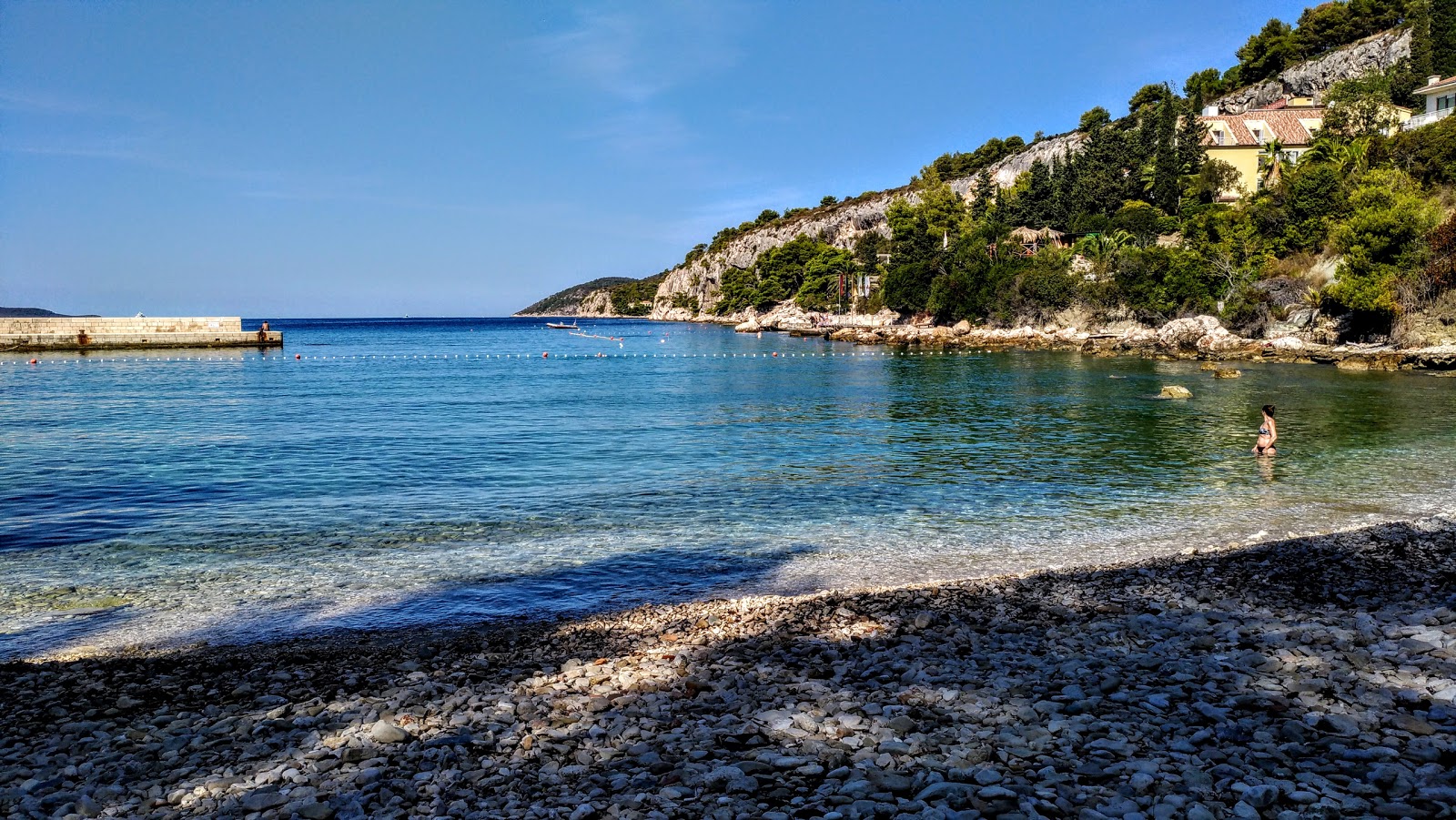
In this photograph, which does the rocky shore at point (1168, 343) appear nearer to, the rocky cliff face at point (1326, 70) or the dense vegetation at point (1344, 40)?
the dense vegetation at point (1344, 40)

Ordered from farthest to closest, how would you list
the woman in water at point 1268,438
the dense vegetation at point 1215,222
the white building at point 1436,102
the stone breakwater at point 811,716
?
the white building at point 1436,102
the dense vegetation at point 1215,222
the woman in water at point 1268,438
the stone breakwater at point 811,716

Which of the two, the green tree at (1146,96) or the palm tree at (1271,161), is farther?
the green tree at (1146,96)

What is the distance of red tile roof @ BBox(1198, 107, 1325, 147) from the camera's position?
319 feet

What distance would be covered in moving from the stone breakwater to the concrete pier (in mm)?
100009

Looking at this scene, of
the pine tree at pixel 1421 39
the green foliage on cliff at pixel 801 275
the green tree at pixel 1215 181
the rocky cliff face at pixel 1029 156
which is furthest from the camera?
the green foliage on cliff at pixel 801 275

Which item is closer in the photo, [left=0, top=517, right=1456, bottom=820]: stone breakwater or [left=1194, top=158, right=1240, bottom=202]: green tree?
[left=0, top=517, right=1456, bottom=820]: stone breakwater

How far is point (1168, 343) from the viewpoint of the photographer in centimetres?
6881

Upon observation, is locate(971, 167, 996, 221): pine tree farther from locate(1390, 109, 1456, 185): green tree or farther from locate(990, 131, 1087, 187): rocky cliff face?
locate(1390, 109, 1456, 185): green tree

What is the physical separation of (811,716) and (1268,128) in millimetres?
115714

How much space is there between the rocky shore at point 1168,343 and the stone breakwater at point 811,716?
51.1m

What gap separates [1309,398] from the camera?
37.5 m

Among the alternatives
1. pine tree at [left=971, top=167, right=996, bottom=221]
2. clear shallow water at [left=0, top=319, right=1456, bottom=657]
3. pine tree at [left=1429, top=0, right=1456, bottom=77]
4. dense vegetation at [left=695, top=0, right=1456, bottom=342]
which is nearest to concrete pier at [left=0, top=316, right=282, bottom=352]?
clear shallow water at [left=0, top=319, right=1456, bottom=657]

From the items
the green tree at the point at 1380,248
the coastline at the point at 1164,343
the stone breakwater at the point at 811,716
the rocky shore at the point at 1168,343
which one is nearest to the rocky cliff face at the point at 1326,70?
the coastline at the point at 1164,343

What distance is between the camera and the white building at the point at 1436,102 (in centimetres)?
8012
